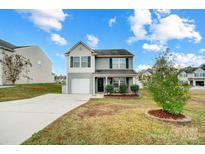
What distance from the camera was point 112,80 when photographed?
58.1 feet

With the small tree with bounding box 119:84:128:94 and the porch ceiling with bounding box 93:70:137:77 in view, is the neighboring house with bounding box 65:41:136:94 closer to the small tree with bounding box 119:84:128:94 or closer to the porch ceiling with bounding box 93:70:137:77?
the porch ceiling with bounding box 93:70:137:77

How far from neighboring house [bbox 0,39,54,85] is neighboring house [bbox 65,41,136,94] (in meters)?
9.10

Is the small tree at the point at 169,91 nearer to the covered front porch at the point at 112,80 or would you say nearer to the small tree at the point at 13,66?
the covered front porch at the point at 112,80

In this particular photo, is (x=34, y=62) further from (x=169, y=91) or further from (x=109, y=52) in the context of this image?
(x=169, y=91)

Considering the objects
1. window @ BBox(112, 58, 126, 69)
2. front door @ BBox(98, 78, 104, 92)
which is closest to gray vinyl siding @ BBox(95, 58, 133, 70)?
window @ BBox(112, 58, 126, 69)

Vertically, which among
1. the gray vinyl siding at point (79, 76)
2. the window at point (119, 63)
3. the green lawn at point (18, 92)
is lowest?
the green lawn at point (18, 92)

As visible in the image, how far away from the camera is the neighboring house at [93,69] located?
56.3ft

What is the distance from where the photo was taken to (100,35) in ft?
36.3

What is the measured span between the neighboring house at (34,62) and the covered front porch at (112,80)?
445 inches

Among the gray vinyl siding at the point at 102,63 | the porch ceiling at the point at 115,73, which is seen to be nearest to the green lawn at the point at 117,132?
the porch ceiling at the point at 115,73

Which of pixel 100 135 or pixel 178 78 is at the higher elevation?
pixel 178 78

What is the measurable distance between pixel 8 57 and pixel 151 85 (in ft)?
63.1
